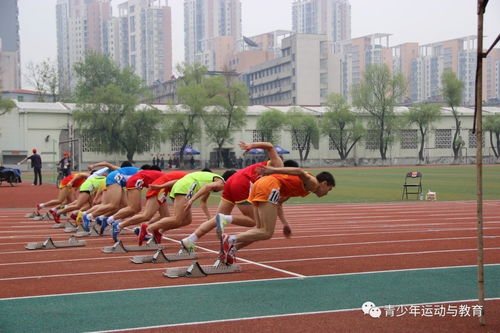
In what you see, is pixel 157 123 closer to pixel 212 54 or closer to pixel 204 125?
pixel 204 125

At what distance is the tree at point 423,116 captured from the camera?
69.1 meters

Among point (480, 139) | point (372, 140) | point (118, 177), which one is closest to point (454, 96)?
point (372, 140)

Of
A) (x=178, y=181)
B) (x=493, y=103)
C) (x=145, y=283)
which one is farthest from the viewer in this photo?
(x=493, y=103)

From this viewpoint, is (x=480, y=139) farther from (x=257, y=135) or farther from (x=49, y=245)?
(x=257, y=135)

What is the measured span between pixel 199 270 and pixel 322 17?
19104cm

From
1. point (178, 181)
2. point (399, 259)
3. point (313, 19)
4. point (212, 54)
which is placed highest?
point (313, 19)

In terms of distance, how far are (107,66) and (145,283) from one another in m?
59.7

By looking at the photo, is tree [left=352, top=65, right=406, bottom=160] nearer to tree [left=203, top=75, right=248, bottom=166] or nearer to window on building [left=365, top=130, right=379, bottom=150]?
window on building [left=365, top=130, right=379, bottom=150]

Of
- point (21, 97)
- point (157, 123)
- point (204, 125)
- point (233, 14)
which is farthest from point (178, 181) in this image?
point (233, 14)

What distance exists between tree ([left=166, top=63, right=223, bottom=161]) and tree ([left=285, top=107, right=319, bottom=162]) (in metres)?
8.27

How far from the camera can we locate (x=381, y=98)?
241 ft

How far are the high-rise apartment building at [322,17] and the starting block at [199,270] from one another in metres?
188

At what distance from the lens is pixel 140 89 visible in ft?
207

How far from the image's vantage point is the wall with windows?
53719 millimetres
